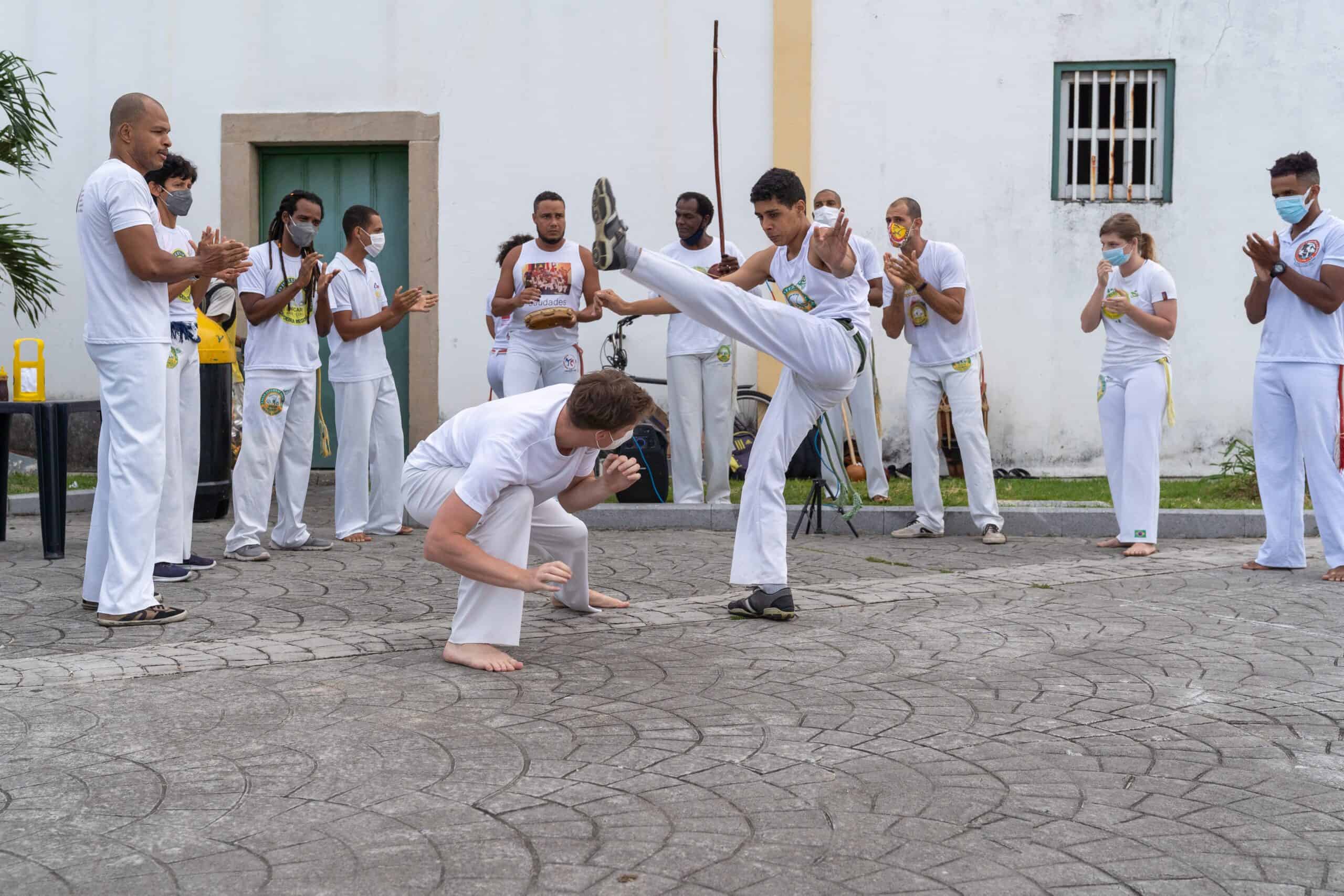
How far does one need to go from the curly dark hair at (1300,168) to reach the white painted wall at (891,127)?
5.50 metres

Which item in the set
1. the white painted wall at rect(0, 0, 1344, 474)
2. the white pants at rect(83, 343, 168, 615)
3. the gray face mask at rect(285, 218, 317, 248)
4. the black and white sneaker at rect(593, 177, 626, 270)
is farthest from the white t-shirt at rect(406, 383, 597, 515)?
the white painted wall at rect(0, 0, 1344, 474)

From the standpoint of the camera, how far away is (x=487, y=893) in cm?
290

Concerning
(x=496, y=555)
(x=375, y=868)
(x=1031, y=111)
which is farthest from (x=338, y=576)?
(x=1031, y=111)

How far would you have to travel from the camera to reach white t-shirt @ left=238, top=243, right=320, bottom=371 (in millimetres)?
8375

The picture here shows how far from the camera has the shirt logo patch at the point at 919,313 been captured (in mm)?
9133

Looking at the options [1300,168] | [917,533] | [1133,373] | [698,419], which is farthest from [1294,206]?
[698,419]

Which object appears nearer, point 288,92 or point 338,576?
point 338,576

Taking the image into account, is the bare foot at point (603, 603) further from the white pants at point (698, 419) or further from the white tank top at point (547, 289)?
the white pants at point (698, 419)

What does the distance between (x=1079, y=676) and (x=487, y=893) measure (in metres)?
2.74

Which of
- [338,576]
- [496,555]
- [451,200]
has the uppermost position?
[451,200]

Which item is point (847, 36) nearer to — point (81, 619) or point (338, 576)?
point (338, 576)

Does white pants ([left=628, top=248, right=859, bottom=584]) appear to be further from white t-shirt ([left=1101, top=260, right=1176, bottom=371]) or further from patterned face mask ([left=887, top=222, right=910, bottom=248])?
white t-shirt ([left=1101, top=260, right=1176, bottom=371])

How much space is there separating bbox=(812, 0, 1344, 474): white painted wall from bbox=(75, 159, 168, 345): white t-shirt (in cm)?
816

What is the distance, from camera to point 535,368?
938 cm
